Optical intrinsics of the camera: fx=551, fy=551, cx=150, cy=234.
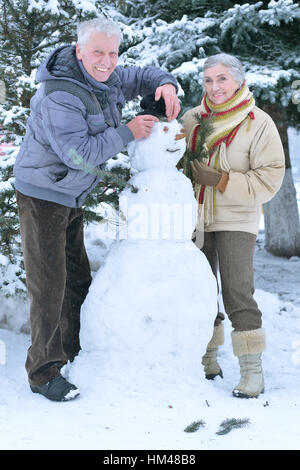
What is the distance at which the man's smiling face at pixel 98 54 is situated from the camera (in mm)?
3324

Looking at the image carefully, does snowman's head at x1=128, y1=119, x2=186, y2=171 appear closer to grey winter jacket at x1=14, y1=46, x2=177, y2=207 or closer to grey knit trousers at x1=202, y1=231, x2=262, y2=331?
grey winter jacket at x1=14, y1=46, x2=177, y2=207

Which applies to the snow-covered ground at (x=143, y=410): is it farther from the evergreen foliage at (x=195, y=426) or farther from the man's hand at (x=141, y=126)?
the man's hand at (x=141, y=126)

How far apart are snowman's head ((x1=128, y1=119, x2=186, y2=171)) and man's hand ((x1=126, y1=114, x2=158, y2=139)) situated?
0.25 ft

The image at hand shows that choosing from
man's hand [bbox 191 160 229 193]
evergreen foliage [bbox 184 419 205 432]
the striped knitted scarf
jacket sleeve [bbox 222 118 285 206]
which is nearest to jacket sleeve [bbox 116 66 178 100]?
the striped knitted scarf

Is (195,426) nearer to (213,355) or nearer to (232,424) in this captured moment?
(232,424)

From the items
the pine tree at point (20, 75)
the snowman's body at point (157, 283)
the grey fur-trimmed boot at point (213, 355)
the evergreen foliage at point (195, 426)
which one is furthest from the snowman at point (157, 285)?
the pine tree at point (20, 75)

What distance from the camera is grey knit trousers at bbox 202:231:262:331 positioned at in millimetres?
3758

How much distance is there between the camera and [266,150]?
143 inches

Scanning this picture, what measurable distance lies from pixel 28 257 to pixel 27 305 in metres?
2.13

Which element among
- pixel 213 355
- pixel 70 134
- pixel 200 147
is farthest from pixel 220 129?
pixel 213 355

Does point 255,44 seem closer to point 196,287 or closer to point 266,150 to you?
point 266,150

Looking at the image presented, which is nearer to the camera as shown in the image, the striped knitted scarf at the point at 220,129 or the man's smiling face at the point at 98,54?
the man's smiling face at the point at 98,54

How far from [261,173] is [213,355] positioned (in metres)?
1.43

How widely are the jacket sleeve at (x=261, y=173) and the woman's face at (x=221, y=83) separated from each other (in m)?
0.31
